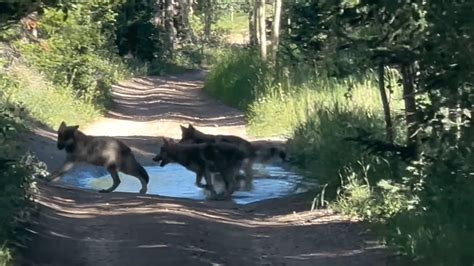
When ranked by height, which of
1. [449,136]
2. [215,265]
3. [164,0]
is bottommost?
[215,265]

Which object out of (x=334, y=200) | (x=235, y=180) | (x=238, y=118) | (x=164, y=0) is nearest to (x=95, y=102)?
(x=238, y=118)

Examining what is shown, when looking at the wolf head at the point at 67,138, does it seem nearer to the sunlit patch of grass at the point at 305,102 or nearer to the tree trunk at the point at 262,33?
the sunlit patch of grass at the point at 305,102

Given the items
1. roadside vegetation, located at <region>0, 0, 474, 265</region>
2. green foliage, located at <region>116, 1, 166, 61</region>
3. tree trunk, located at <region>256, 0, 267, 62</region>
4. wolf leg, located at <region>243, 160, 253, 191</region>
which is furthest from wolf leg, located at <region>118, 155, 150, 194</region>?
green foliage, located at <region>116, 1, 166, 61</region>

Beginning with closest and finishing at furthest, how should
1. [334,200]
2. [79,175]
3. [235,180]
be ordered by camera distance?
[334,200] < [235,180] < [79,175]

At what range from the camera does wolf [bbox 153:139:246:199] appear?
16.4 meters

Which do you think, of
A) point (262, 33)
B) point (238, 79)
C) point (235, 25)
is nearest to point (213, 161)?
point (262, 33)

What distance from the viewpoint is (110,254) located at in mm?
11250

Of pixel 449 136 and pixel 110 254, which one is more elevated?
pixel 449 136

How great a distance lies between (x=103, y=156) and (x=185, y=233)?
187 inches

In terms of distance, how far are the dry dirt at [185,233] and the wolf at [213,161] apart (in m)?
0.86

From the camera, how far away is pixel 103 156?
661 inches

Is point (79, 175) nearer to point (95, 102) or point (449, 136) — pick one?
point (449, 136)

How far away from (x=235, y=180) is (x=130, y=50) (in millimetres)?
38244

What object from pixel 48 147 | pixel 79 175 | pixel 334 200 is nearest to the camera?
pixel 334 200
